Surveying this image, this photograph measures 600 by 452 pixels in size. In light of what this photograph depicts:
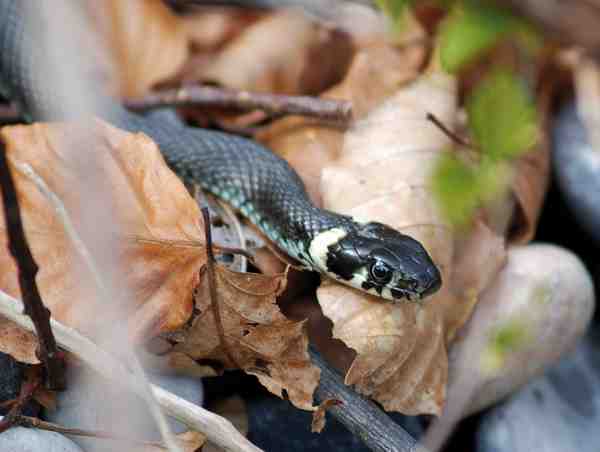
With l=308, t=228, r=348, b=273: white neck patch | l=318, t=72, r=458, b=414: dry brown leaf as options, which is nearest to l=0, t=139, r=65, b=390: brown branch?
l=318, t=72, r=458, b=414: dry brown leaf

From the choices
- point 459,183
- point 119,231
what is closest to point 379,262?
point 119,231

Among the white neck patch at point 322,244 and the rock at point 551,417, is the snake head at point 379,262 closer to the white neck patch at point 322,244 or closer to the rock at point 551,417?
the white neck patch at point 322,244

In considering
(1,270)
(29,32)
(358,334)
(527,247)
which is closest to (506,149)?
(358,334)

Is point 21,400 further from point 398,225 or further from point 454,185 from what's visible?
point 454,185

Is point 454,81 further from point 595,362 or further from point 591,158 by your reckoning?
point 595,362

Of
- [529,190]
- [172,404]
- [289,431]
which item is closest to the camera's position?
[172,404]

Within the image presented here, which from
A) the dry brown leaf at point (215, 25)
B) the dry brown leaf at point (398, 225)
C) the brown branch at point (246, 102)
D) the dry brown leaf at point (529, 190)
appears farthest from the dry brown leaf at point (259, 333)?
the dry brown leaf at point (215, 25)
